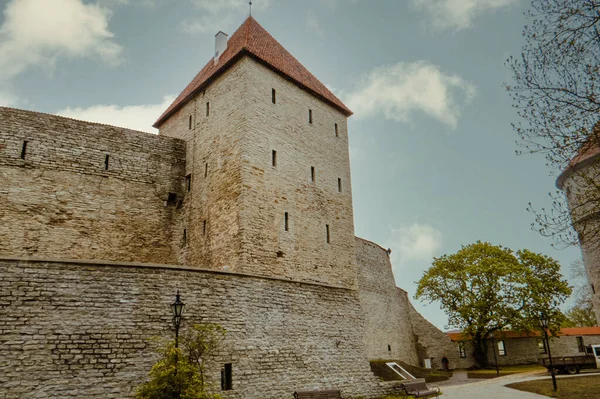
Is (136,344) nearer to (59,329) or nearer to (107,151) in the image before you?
(59,329)

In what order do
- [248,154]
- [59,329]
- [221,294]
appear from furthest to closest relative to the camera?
[248,154]
[221,294]
[59,329]

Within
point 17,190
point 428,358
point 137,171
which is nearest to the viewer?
point 17,190

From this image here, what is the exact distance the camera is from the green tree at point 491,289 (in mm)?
26906

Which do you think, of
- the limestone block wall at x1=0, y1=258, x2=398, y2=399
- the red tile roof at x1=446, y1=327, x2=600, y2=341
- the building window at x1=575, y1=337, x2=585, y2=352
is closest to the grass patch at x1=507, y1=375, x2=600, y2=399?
the limestone block wall at x1=0, y1=258, x2=398, y2=399

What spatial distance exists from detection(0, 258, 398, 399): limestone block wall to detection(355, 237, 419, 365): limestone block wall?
1004 cm

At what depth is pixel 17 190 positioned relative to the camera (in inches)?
581

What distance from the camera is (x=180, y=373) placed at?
28.3ft

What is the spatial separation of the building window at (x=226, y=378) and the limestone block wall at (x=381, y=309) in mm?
12490

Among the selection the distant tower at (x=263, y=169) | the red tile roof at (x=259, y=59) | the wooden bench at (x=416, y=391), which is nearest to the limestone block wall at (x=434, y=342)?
the distant tower at (x=263, y=169)

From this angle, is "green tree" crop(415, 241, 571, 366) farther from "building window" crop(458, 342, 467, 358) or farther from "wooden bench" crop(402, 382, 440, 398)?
"wooden bench" crop(402, 382, 440, 398)

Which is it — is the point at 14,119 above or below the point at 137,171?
above

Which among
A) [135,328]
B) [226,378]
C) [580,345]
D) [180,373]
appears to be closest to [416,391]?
[226,378]

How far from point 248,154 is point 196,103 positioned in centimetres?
475

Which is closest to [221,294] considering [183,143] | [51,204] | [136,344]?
[136,344]
